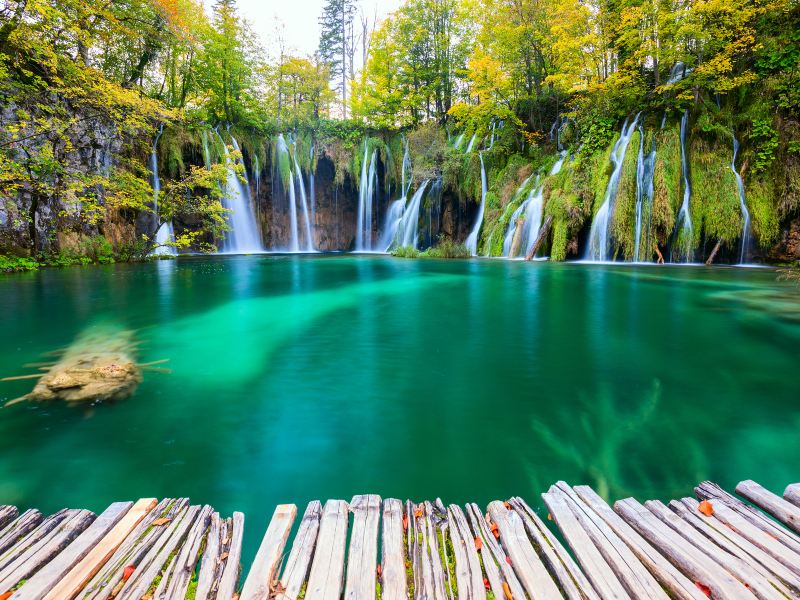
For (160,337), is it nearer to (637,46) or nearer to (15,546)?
(15,546)

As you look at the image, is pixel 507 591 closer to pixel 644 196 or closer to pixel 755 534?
pixel 755 534

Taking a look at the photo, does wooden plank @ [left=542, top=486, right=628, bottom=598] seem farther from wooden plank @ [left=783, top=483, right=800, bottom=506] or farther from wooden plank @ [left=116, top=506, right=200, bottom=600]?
wooden plank @ [left=116, top=506, right=200, bottom=600]

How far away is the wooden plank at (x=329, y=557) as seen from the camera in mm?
1216

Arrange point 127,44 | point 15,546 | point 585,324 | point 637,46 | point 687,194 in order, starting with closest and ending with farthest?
1. point 15,546
2. point 585,324
3. point 687,194
4. point 637,46
5. point 127,44

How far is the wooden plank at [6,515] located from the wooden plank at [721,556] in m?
2.66

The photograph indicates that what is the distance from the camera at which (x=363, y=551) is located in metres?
1.39

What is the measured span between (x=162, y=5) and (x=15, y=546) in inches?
720

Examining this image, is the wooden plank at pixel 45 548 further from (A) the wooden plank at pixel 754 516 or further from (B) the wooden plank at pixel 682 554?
(A) the wooden plank at pixel 754 516

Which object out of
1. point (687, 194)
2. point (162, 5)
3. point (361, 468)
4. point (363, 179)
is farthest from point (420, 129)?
point (361, 468)

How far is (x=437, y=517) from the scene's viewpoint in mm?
1602

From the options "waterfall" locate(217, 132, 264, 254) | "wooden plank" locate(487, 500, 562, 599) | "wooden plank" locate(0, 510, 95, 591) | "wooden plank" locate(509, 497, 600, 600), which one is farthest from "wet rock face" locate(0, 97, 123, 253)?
"wooden plank" locate(509, 497, 600, 600)

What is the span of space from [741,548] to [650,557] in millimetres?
350

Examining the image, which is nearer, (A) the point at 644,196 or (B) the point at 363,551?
(B) the point at 363,551

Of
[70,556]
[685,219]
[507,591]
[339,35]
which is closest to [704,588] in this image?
[507,591]
